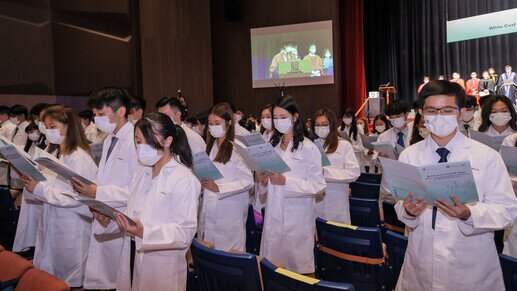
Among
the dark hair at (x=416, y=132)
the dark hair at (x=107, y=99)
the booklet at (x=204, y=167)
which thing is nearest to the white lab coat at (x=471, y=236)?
the dark hair at (x=416, y=132)

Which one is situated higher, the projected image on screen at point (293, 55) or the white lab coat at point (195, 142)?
the projected image on screen at point (293, 55)

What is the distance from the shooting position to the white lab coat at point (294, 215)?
12.7 feet

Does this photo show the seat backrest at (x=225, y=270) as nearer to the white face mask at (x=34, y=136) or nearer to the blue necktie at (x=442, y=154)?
the blue necktie at (x=442, y=154)

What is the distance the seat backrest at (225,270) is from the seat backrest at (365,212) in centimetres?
188

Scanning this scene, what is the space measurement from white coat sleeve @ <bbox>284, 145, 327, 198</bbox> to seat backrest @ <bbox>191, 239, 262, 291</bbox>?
1.36 metres

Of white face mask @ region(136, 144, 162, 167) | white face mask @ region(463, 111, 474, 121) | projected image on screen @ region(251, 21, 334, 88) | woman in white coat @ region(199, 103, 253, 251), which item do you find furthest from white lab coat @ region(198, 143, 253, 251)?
projected image on screen @ region(251, 21, 334, 88)

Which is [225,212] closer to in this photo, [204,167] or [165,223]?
[204,167]

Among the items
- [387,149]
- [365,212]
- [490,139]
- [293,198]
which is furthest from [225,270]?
[387,149]

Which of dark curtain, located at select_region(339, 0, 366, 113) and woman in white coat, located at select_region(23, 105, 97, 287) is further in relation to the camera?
dark curtain, located at select_region(339, 0, 366, 113)

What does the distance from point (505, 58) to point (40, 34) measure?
16.5 meters

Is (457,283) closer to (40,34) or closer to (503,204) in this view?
(503,204)

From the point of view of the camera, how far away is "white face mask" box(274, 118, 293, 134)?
400cm

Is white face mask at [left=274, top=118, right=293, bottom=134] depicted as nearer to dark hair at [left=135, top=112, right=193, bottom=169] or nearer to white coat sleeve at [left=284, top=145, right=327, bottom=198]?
white coat sleeve at [left=284, top=145, right=327, bottom=198]

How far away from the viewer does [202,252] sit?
2.53 meters
